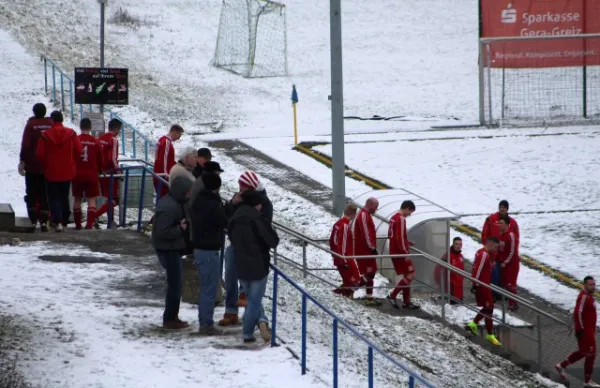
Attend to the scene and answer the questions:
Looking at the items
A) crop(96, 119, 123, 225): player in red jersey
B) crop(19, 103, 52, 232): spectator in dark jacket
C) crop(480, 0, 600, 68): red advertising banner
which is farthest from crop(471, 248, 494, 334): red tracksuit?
crop(480, 0, 600, 68): red advertising banner

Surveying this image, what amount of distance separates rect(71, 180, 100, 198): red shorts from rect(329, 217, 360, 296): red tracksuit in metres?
3.47

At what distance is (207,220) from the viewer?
10227mm

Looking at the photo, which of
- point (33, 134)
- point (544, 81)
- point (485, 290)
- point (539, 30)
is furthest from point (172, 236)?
Result: point (544, 81)

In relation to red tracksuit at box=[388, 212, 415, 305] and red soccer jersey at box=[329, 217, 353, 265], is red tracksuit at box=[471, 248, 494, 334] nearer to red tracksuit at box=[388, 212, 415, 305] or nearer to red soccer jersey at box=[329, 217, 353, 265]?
red tracksuit at box=[388, 212, 415, 305]

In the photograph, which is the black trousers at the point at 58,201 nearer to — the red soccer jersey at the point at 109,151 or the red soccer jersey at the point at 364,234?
the red soccer jersey at the point at 109,151

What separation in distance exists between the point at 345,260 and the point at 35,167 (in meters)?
4.53

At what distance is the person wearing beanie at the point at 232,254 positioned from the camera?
1007 centimetres

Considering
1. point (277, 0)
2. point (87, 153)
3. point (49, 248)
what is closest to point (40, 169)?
point (87, 153)

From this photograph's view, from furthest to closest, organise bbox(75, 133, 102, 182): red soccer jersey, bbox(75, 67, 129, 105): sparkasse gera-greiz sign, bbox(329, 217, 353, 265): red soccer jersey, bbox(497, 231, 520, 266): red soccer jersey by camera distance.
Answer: bbox(75, 67, 129, 105): sparkasse gera-greiz sign, bbox(497, 231, 520, 266): red soccer jersey, bbox(329, 217, 353, 265): red soccer jersey, bbox(75, 133, 102, 182): red soccer jersey

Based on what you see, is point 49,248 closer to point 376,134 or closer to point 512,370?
point 512,370

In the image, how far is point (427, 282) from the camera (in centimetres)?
1661

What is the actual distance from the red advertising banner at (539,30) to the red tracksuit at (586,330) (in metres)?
17.9

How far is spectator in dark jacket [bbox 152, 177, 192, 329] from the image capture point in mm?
10336

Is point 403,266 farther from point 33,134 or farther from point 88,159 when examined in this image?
point 33,134
